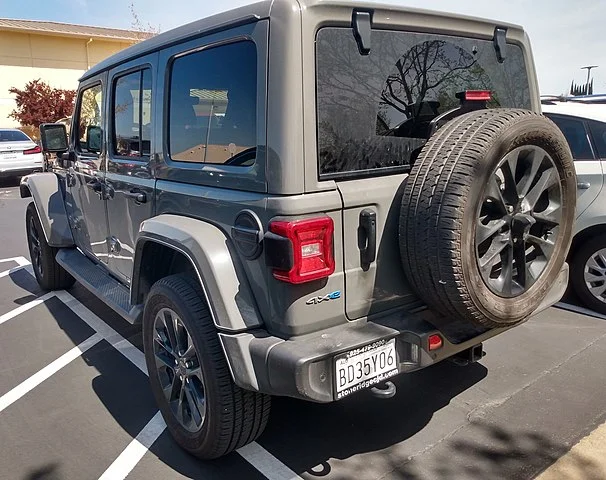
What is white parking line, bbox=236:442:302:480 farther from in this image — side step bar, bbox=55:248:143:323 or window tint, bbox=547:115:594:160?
window tint, bbox=547:115:594:160

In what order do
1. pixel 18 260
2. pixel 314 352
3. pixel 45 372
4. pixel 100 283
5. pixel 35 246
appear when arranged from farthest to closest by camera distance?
pixel 18 260 → pixel 35 246 → pixel 100 283 → pixel 45 372 → pixel 314 352

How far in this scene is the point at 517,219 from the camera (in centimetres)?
233

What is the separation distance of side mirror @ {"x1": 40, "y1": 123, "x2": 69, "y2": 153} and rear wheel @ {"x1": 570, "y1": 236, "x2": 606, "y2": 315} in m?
4.64

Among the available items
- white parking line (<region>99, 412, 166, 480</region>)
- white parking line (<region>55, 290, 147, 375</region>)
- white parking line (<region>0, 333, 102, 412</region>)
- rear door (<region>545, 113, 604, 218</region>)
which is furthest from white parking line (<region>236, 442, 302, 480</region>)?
rear door (<region>545, 113, 604, 218</region>)

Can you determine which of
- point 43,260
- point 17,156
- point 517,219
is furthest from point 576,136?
point 17,156

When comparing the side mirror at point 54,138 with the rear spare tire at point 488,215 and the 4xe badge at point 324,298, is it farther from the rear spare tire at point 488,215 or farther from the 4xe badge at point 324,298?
the rear spare tire at point 488,215

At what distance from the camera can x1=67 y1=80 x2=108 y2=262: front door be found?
12.7ft

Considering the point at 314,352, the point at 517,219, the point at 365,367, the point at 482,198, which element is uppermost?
the point at 482,198

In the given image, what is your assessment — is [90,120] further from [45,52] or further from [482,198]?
[45,52]

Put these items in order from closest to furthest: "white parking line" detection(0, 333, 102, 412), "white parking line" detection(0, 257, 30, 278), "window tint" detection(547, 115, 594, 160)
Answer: "white parking line" detection(0, 333, 102, 412)
"window tint" detection(547, 115, 594, 160)
"white parking line" detection(0, 257, 30, 278)

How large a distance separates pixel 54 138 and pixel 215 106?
9.47ft

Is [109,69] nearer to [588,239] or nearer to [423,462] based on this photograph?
[423,462]

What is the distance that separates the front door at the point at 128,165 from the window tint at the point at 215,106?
35 cm

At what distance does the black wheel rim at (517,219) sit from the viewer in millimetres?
2277
